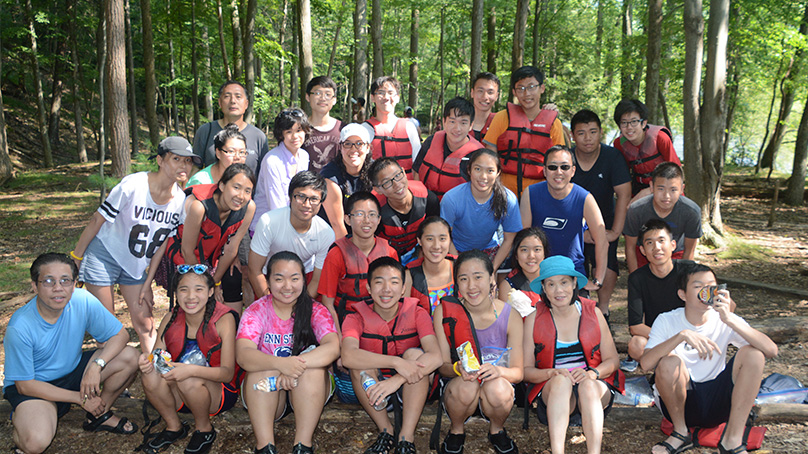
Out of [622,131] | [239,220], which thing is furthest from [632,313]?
[239,220]

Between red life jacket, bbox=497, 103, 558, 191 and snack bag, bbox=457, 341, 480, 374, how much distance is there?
2461 millimetres

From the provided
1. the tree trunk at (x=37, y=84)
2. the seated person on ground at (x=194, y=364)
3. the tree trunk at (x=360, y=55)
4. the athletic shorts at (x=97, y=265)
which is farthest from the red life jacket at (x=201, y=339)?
the tree trunk at (x=37, y=84)

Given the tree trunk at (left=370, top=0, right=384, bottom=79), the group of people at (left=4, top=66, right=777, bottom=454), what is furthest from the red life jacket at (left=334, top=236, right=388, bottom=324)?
the tree trunk at (left=370, top=0, right=384, bottom=79)

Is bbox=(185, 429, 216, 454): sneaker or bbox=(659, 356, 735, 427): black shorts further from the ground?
bbox=(659, 356, 735, 427): black shorts

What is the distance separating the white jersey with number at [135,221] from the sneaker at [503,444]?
3.15m

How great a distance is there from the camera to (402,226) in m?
4.55

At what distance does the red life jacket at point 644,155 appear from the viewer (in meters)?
5.38

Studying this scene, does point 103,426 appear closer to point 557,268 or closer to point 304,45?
point 557,268

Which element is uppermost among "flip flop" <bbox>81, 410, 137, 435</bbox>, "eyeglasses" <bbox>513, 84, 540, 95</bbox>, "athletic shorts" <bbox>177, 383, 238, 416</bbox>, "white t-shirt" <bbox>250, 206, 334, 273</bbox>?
"eyeglasses" <bbox>513, 84, 540, 95</bbox>

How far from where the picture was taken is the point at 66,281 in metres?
3.62

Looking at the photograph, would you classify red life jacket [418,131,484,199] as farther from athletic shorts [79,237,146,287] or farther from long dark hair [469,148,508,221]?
athletic shorts [79,237,146,287]

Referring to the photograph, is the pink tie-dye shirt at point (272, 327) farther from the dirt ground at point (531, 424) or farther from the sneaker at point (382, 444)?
the sneaker at point (382, 444)

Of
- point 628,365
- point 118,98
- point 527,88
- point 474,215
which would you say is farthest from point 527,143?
point 118,98

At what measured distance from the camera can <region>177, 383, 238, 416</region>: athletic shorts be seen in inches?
150
